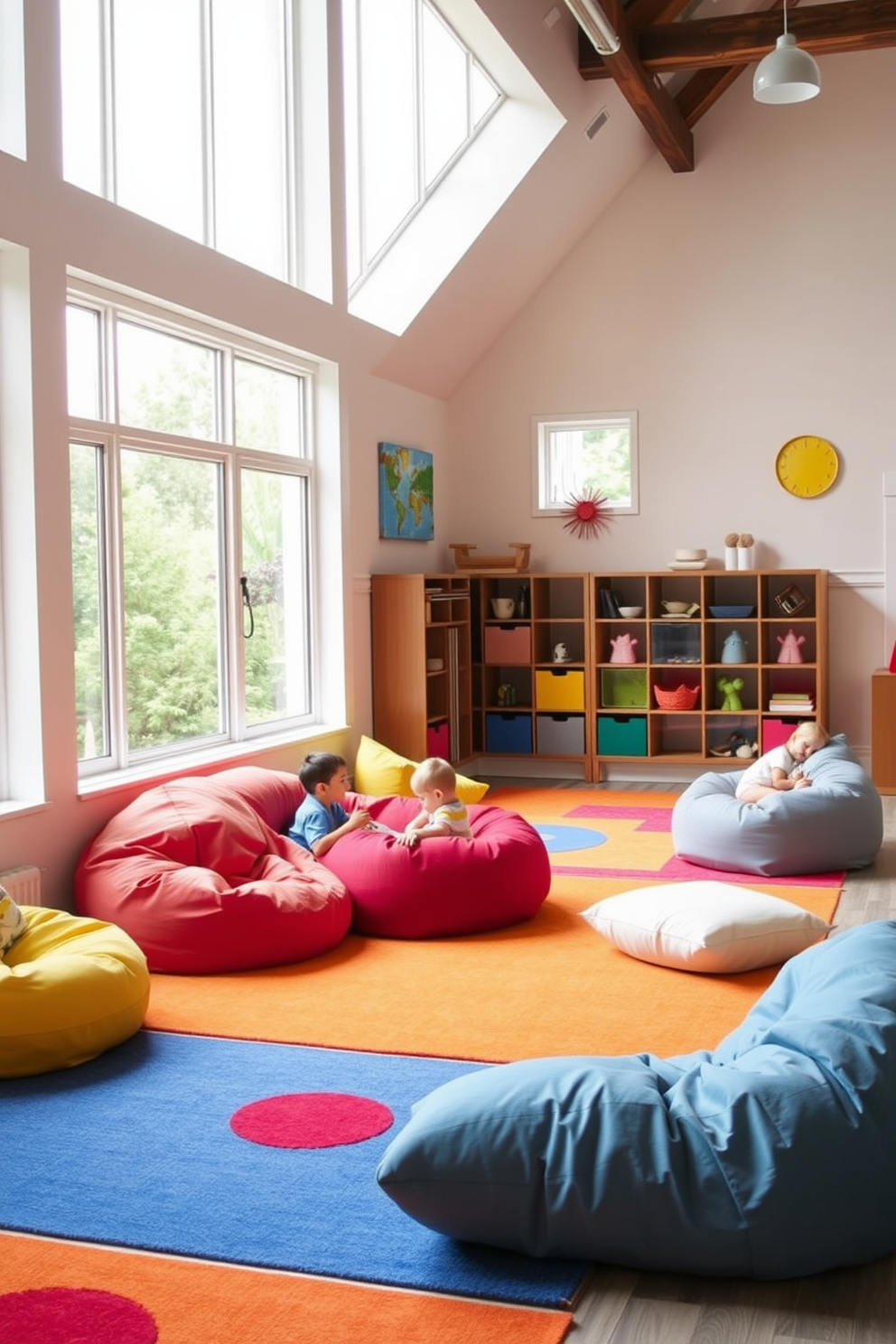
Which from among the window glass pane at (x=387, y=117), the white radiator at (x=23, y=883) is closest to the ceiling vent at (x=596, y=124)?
the window glass pane at (x=387, y=117)

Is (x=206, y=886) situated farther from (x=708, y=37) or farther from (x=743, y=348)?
(x=743, y=348)

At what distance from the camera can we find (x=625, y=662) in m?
9.08

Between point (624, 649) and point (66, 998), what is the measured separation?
231 inches

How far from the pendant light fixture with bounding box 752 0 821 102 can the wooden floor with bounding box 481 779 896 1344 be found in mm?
5287

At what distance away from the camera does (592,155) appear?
8.66 meters

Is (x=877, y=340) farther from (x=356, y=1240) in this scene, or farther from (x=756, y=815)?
(x=356, y=1240)

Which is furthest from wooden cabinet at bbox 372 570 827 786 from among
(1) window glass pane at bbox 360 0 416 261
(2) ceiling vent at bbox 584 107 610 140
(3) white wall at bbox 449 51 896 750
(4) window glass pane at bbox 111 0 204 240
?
(4) window glass pane at bbox 111 0 204 240

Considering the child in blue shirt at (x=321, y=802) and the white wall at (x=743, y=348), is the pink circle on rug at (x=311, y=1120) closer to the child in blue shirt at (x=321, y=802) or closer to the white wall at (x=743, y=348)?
the child in blue shirt at (x=321, y=802)

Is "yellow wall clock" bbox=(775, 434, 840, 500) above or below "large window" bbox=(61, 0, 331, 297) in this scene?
below

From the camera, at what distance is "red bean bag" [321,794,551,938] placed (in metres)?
5.18

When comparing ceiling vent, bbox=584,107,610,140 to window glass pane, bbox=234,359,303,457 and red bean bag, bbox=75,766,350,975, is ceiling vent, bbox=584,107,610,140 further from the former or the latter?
red bean bag, bbox=75,766,350,975

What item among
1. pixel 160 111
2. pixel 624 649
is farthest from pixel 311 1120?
pixel 624 649

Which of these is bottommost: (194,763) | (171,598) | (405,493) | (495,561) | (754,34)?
(194,763)

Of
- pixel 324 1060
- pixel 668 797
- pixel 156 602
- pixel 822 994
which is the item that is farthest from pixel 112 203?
pixel 668 797
